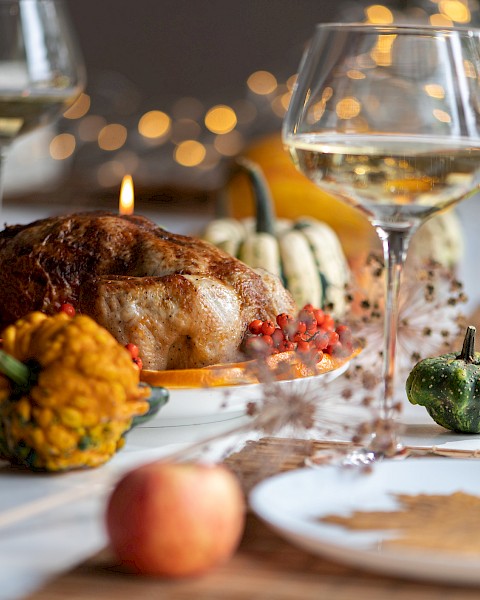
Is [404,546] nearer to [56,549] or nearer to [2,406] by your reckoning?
[56,549]

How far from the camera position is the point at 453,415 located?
3.36 feet

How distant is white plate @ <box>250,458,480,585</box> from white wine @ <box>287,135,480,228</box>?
0.23m

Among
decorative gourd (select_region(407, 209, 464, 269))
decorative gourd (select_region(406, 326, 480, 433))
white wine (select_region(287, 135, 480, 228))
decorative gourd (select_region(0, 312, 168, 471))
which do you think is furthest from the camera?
decorative gourd (select_region(407, 209, 464, 269))

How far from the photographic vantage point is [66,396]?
0.79 m

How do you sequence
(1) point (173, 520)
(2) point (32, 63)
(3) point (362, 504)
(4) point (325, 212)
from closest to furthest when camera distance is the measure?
A: (1) point (173, 520)
(3) point (362, 504)
(2) point (32, 63)
(4) point (325, 212)

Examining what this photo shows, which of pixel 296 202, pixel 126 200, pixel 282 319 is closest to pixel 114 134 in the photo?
pixel 296 202

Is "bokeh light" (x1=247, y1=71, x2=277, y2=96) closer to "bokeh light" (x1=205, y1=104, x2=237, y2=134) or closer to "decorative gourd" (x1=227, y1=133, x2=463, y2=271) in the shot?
"bokeh light" (x1=205, y1=104, x2=237, y2=134)

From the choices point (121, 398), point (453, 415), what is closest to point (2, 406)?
point (121, 398)

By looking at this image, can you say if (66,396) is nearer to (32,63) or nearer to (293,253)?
(32,63)

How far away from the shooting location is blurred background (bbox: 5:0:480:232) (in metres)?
5.37

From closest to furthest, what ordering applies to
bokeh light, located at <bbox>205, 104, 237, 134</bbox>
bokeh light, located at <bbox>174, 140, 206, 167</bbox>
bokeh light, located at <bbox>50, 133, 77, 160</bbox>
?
bokeh light, located at <bbox>50, 133, 77, 160</bbox>
bokeh light, located at <bbox>174, 140, 206, 167</bbox>
bokeh light, located at <bbox>205, 104, 237, 134</bbox>

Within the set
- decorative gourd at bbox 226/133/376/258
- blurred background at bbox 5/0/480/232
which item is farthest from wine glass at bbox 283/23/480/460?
blurred background at bbox 5/0/480/232

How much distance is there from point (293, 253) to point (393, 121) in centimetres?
90

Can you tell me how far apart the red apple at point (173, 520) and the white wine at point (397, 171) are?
1.22 feet
